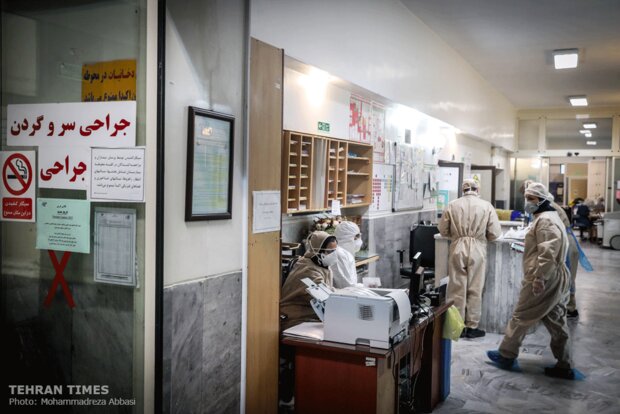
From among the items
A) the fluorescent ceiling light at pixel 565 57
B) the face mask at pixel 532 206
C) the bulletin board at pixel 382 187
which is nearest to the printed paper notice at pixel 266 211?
the face mask at pixel 532 206

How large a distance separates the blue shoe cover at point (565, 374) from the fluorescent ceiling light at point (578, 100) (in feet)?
34.2

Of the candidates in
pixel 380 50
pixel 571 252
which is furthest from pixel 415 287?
pixel 571 252

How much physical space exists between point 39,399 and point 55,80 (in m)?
1.61

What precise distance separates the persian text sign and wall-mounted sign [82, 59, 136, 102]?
0.11ft

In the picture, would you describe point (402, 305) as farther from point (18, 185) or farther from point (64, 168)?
point (18, 185)

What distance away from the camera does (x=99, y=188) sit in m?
2.63

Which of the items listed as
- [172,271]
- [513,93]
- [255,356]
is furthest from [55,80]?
[513,93]

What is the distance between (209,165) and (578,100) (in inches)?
534

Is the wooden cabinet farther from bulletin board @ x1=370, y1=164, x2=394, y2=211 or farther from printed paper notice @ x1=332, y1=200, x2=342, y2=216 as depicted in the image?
bulletin board @ x1=370, y1=164, x2=394, y2=211

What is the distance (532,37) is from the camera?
8.73 meters

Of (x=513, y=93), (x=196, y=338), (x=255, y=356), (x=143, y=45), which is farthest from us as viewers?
(x=513, y=93)

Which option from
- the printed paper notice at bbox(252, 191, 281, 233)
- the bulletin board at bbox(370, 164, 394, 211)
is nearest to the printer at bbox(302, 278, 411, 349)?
the printed paper notice at bbox(252, 191, 281, 233)

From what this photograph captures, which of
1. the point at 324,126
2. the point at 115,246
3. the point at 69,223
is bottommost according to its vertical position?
the point at 115,246

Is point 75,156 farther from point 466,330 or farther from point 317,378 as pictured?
point 466,330
